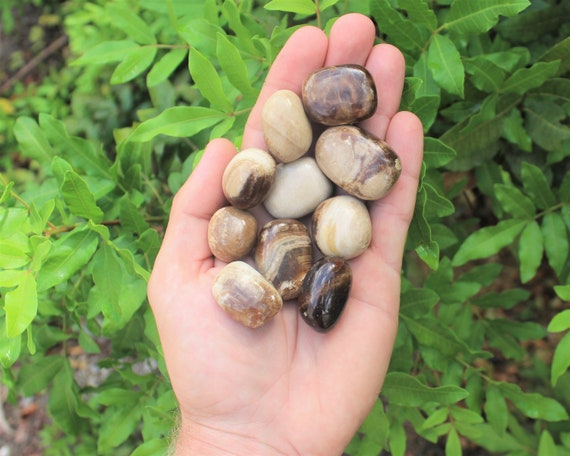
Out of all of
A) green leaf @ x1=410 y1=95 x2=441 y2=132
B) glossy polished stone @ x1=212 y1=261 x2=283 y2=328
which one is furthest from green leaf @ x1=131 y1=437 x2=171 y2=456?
green leaf @ x1=410 y1=95 x2=441 y2=132

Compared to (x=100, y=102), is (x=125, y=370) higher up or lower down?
lower down

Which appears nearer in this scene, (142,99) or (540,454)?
(540,454)

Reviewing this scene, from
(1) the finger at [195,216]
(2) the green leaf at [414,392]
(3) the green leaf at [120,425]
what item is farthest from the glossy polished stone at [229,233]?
(3) the green leaf at [120,425]

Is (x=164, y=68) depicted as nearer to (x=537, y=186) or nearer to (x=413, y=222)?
(x=413, y=222)

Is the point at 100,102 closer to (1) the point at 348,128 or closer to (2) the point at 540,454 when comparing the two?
(1) the point at 348,128

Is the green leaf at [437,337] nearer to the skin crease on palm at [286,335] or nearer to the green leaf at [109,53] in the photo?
the skin crease on palm at [286,335]

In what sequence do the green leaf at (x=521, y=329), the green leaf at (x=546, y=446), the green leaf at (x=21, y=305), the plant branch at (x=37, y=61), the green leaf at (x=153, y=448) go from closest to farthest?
the green leaf at (x=21, y=305), the green leaf at (x=153, y=448), the green leaf at (x=546, y=446), the green leaf at (x=521, y=329), the plant branch at (x=37, y=61)

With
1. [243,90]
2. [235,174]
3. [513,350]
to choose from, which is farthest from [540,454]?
[243,90]
